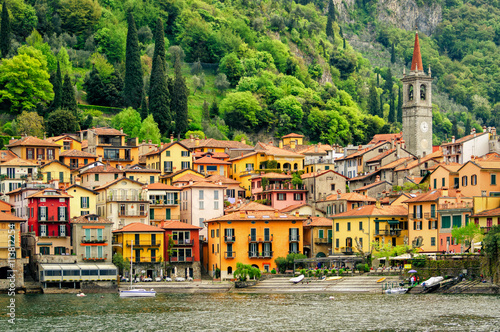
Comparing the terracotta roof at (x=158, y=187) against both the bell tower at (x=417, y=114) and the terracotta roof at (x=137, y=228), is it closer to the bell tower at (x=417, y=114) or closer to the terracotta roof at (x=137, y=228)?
the terracotta roof at (x=137, y=228)

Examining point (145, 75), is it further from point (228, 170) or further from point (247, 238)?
point (247, 238)

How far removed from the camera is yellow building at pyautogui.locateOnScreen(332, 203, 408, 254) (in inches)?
3907

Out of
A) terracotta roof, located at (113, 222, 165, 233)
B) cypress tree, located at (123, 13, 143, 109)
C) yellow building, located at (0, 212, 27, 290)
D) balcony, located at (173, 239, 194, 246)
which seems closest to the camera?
yellow building, located at (0, 212, 27, 290)

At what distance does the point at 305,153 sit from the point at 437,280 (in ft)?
190

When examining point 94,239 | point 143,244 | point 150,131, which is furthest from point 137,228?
point 150,131

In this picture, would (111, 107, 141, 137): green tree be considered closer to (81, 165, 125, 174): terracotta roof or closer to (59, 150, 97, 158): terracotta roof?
(59, 150, 97, 158): terracotta roof

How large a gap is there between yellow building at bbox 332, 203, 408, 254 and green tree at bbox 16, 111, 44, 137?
51424 millimetres

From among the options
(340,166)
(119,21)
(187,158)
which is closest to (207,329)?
(187,158)

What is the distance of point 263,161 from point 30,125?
32.6m

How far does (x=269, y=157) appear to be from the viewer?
422 feet

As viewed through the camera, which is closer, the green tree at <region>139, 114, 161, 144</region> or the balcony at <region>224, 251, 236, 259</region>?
the balcony at <region>224, 251, 236, 259</region>

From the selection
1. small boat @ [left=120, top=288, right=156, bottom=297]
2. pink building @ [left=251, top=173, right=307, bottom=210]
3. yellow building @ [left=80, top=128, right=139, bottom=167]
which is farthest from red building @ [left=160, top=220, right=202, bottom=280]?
yellow building @ [left=80, top=128, right=139, bottom=167]

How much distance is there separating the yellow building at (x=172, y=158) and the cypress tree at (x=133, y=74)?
28579 millimetres

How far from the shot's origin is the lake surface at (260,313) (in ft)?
213
